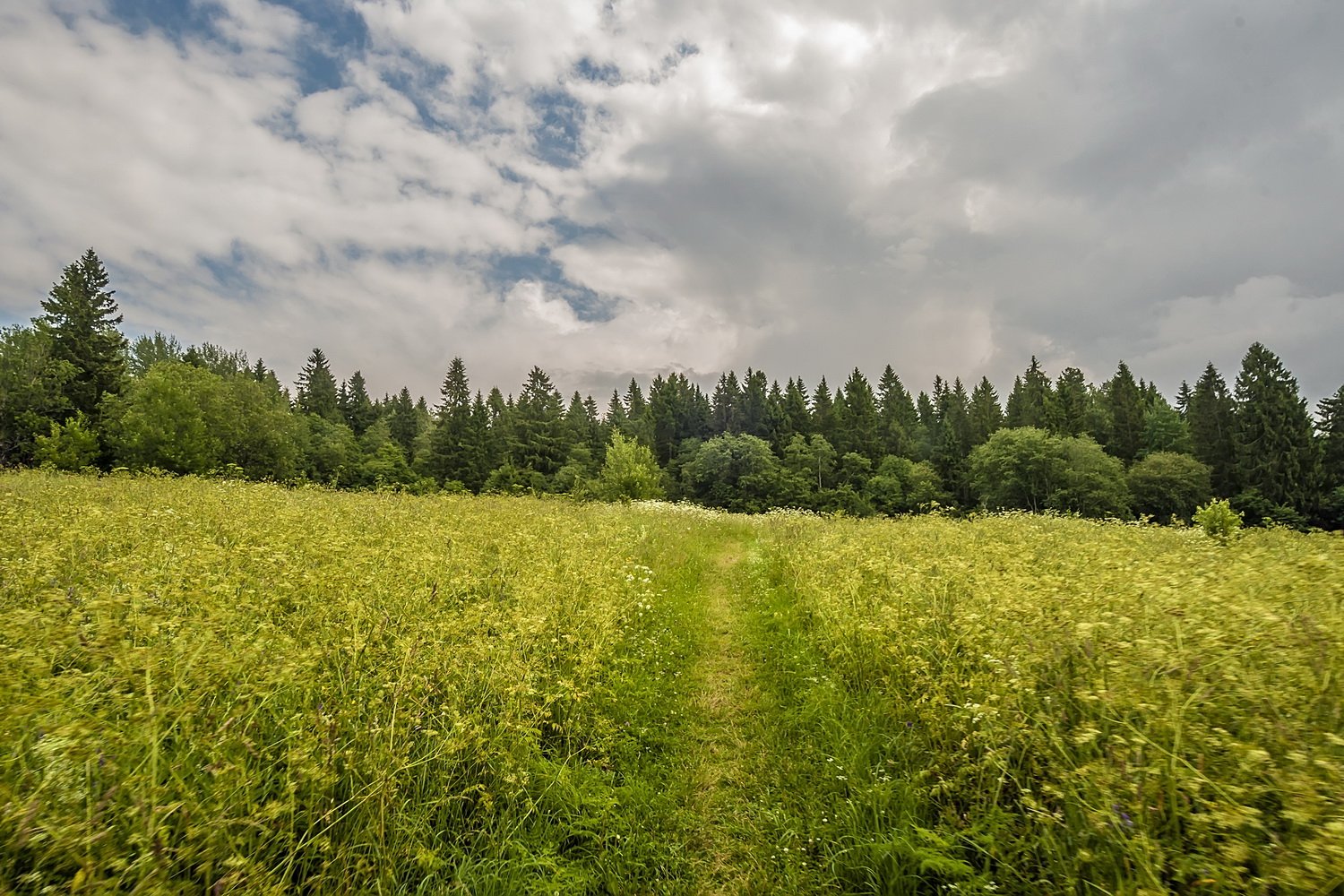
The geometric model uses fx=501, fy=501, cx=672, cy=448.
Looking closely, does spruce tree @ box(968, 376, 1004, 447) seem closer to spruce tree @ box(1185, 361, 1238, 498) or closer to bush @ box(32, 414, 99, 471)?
spruce tree @ box(1185, 361, 1238, 498)

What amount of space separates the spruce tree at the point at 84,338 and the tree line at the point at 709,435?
5.5 inches

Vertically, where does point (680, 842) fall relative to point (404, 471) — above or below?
below

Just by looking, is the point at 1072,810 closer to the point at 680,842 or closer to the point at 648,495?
the point at 680,842

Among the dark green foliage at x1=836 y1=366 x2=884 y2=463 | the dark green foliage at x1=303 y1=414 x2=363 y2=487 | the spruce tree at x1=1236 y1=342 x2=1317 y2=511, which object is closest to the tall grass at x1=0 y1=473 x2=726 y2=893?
the dark green foliage at x1=303 y1=414 x2=363 y2=487

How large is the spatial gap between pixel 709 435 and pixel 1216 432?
5692cm

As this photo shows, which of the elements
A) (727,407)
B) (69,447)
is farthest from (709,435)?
(69,447)

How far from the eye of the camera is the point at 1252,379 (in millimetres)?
50250

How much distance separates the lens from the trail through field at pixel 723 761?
3.75 meters

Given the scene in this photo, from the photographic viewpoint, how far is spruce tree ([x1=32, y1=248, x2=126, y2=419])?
3772 cm

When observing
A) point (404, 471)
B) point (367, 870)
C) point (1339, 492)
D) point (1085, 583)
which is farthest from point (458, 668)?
point (1339, 492)

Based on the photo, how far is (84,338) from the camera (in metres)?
39.3

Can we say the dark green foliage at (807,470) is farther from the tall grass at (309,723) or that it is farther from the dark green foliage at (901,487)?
the tall grass at (309,723)

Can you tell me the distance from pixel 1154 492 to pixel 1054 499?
1003 cm

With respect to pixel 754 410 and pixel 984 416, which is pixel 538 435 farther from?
pixel 984 416
